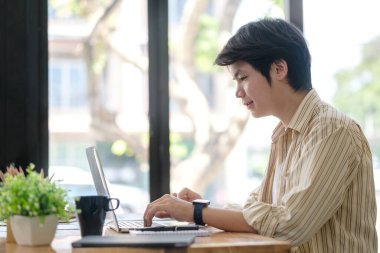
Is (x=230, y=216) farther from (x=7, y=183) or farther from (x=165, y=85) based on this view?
(x=165, y=85)

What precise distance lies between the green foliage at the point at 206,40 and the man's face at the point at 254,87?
1.78 metres

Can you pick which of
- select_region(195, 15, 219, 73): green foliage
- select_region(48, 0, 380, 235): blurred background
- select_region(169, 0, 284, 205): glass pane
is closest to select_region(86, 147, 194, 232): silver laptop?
select_region(48, 0, 380, 235): blurred background

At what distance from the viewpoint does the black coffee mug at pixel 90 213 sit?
5.84 feet

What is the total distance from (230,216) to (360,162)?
1.36 ft

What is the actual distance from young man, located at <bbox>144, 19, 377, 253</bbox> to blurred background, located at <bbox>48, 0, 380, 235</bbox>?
1.30 metres

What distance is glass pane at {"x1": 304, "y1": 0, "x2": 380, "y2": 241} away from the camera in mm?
3740

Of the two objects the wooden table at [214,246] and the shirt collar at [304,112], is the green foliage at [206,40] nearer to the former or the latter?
the shirt collar at [304,112]

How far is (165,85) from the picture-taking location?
11.5 ft

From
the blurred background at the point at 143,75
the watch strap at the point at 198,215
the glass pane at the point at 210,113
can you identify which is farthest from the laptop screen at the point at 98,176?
the glass pane at the point at 210,113

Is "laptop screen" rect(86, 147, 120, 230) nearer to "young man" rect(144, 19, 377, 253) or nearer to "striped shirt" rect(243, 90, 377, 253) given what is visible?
"young man" rect(144, 19, 377, 253)

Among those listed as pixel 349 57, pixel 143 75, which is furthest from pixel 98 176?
pixel 349 57

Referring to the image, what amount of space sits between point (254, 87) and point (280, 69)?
102 mm

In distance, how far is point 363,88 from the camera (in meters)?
3.90

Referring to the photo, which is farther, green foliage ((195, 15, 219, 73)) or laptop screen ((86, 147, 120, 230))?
green foliage ((195, 15, 219, 73))
